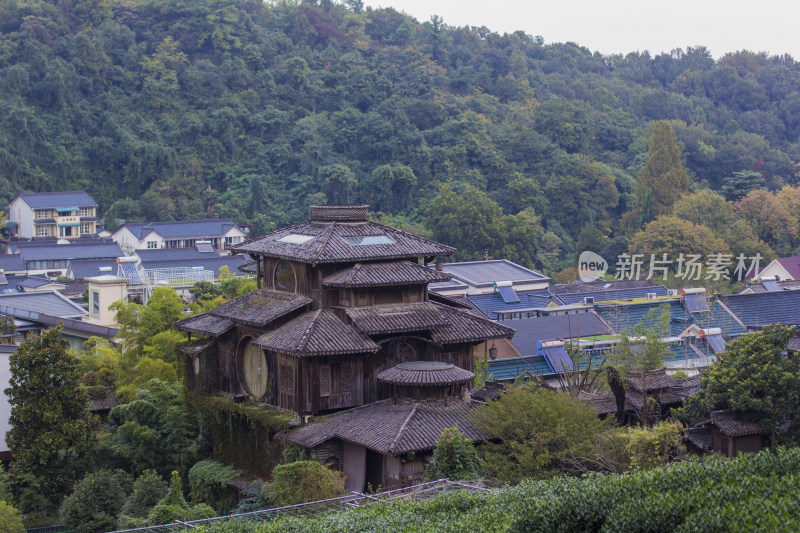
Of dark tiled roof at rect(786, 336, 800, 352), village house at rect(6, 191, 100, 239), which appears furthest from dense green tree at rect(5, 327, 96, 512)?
village house at rect(6, 191, 100, 239)

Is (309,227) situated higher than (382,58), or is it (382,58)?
(382,58)

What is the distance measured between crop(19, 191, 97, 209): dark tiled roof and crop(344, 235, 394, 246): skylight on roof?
51013 millimetres

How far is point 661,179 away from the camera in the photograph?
7225 cm

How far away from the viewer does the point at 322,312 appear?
25.5 m

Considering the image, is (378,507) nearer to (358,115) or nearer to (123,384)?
(123,384)

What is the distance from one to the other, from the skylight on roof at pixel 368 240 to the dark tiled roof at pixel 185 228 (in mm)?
43993

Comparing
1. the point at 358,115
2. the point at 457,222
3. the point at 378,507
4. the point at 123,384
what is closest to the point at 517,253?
the point at 457,222

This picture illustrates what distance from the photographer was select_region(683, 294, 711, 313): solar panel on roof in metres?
39.0

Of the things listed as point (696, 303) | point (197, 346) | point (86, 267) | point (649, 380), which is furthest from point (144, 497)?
point (86, 267)

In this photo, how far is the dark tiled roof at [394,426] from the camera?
22.4 metres

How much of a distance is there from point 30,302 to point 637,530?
35372 mm

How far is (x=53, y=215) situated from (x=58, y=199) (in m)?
1.23

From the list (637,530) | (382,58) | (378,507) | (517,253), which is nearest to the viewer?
(637,530)

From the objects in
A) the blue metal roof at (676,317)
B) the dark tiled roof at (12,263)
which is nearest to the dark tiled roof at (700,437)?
the blue metal roof at (676,317)
